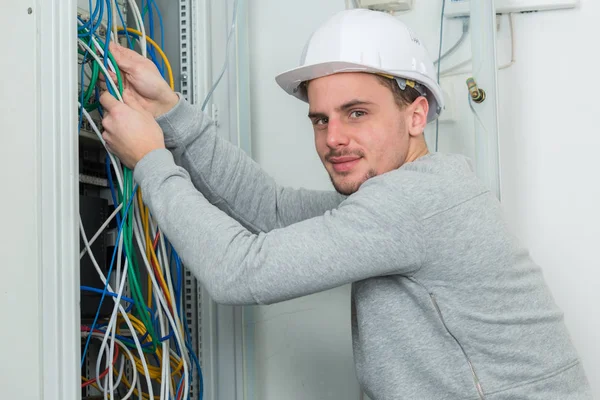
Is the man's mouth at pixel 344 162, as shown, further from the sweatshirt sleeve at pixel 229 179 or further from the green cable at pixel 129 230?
the green cable at pixel 129 230

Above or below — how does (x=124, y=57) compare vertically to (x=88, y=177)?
above

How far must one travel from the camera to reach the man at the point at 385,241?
3.70 feet

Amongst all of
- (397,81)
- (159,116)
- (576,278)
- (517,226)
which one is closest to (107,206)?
(159,116)

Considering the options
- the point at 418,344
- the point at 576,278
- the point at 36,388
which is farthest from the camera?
the point at 576,278

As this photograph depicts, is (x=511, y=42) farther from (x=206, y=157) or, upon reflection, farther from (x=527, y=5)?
(x=206, y=157)

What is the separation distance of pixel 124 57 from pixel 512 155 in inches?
41.6

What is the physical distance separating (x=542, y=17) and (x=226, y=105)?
90 cm

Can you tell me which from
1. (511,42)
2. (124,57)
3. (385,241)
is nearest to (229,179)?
(124,57)

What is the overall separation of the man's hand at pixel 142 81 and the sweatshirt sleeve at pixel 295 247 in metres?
0.30

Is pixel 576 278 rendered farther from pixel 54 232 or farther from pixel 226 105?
pixel 54 232

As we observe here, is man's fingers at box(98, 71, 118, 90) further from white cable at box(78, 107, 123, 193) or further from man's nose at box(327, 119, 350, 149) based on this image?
man's nose at box(327, 119, 350, 149)

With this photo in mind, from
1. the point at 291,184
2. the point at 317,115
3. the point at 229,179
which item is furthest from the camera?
the point at 291,184

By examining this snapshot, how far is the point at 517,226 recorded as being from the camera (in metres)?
1.76

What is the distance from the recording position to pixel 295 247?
1121 mm
